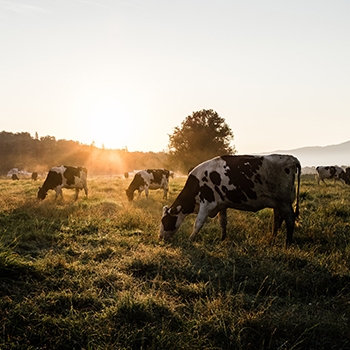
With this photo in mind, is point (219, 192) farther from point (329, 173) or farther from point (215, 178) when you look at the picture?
point (329, 173)

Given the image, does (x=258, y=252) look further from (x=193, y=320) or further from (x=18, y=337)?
(x=18, y=337)

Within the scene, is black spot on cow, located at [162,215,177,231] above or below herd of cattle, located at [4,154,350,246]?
below

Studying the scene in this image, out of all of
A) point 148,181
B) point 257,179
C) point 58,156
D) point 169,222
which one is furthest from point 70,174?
point 58,156

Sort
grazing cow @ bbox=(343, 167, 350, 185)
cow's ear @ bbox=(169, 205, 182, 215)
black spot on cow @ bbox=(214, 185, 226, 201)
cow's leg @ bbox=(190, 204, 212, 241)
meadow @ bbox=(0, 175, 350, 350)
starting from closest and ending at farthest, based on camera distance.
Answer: meadow @ bbox=(0, 175, 350, 350)
cow's leg @ bbox=(190, 204, 212, 241)
black spot on cow @ bbox=(214, 185, 226, 201)
cow's ear @ bbox=(169, 205, 182, 215)
grazing cow @ bbox=(343, 167, 350, 185)

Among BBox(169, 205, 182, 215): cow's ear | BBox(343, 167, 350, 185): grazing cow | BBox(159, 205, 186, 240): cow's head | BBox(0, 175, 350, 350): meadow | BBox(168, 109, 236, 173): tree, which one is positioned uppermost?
A: BBox(168, 109, 236, 173): tree

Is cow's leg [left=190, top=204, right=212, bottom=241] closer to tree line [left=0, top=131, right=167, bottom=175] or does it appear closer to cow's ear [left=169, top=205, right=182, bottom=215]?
cow's ear [left=169, top=205, right=182, bottom=215]

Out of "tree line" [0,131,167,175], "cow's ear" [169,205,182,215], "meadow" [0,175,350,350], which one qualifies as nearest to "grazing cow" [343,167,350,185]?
"meadow" [0,175,350,350]

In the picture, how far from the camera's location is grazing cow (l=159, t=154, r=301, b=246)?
7297 millimetres

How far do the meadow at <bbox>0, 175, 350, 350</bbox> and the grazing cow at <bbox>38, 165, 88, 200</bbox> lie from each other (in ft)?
30.3

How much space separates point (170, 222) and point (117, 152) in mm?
108853

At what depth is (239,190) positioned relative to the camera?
7.56 meters

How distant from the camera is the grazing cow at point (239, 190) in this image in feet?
23.9

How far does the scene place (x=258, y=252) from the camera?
6.09 metres

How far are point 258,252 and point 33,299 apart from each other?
4.10 metres
